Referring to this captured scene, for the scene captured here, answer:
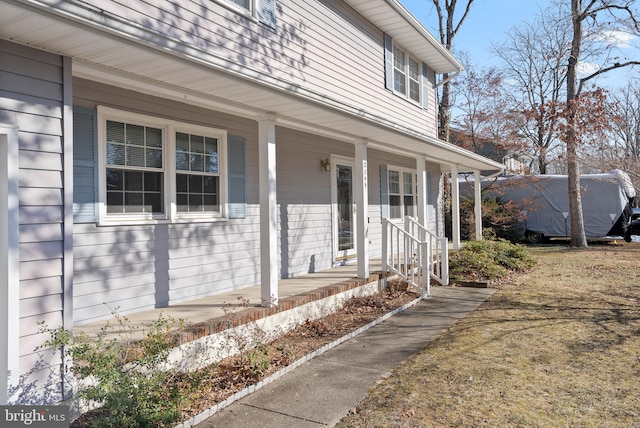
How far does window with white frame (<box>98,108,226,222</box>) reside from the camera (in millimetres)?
4805

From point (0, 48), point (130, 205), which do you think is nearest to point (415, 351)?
point (130, 205)

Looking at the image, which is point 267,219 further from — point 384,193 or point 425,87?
point 425,87

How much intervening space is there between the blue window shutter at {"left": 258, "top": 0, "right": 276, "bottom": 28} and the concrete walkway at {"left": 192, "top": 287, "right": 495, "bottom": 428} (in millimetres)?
4632

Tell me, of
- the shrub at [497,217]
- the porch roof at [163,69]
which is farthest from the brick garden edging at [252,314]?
the shrub at [497,217]

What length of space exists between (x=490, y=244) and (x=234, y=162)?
6.91 metres

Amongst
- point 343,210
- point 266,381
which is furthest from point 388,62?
point 266,381

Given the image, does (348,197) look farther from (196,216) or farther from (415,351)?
(415,351)

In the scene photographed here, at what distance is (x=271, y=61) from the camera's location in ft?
22.8

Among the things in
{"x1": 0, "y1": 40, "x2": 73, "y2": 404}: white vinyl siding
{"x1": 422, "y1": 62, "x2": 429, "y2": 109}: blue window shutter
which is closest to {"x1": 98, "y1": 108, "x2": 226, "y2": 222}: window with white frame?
{"x1": 0, "y1": 40, "x2": 73, "y2": 404}: white vinyl siding

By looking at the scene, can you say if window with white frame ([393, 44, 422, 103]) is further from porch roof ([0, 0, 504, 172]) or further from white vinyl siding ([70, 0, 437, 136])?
porch roof ([0, 0, 504, 172])

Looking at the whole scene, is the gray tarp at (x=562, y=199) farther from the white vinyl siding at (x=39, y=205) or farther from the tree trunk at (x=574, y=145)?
the white vinyl siding at (x=39, y=205)

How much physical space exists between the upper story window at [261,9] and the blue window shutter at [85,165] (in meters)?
2.74

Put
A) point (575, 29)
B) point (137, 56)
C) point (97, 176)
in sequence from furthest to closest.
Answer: point (575, 29) → point (97, 176) → point (137, 56)

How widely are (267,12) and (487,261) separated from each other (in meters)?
6.32
